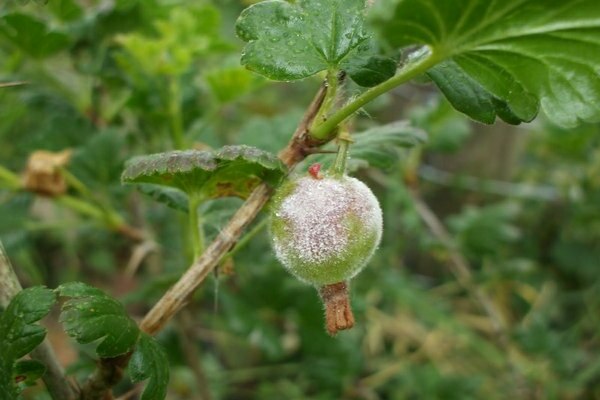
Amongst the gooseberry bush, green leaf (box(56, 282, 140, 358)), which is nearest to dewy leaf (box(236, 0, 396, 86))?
the gooseberry bush

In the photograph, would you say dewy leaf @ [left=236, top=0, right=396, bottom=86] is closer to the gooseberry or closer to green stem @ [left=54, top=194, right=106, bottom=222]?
the gooseberry

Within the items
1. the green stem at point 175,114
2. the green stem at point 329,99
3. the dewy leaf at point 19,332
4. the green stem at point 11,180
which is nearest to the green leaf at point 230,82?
the green stem at point 175,114

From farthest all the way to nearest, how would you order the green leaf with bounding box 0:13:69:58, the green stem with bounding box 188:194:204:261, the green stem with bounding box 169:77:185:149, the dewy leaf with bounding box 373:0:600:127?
1. the green stem with bounding box 169:77:185:149
2. the green leaf with bounding box 0:13:69:58
3. the green stem with bounding box 188:194:204:261
4. the dewy leaf with bounding box 373:0:600:127

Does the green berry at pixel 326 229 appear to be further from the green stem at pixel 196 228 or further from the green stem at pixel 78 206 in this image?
the green stem at pixel 78 206

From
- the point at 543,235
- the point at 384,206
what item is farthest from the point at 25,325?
the point at 543,235

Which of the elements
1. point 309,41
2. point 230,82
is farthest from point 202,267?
point 230,82
